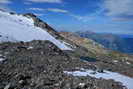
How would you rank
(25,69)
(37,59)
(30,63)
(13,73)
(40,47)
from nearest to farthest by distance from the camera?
(13,73), (25,69), (30,63), (37,59), (40,47)

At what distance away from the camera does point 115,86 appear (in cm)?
2186

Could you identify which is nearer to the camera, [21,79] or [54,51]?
[21,79]

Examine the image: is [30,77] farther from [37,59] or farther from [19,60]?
[37,59]

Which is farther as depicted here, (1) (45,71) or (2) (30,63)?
(2) (30,63)

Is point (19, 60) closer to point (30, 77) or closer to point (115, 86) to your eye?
point (30, 77)

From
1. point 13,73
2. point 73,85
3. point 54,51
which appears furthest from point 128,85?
point 54,51

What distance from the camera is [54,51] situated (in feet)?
125

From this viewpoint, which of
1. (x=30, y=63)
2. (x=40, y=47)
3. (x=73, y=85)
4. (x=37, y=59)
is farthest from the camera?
(x=40, y=47)

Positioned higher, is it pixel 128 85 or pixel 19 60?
pixel 19 60

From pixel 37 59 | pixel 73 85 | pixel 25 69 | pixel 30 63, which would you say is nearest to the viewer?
pixel 73 85

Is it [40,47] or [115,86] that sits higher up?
[40,47]

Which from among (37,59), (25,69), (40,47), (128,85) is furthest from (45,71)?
(40,47)

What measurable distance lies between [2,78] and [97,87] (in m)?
8.44

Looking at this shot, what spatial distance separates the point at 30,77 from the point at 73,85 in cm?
410
